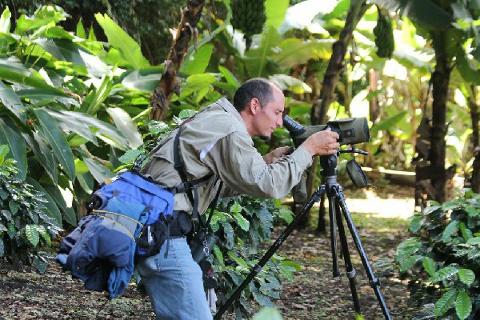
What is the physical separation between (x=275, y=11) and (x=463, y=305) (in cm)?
429

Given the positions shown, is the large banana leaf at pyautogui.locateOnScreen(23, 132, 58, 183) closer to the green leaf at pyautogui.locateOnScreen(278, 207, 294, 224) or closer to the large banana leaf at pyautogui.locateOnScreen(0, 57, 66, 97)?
the large banana leaf at pyautogui.locateOnScreen(0, 57, 66, 97)

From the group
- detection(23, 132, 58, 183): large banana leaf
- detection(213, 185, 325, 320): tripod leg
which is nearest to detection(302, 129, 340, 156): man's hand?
detection(213, 185, 325, 320): tripod leg

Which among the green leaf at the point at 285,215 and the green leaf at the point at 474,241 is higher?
the green leaf at the point at 474,241

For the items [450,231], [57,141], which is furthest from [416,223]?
[57,141]

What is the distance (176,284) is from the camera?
2668 mm

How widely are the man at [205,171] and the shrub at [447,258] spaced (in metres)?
1.27

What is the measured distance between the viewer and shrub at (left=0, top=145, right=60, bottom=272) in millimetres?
4047

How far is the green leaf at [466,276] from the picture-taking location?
141 inches

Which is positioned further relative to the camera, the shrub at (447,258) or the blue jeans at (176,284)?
the shrub at (447,258)

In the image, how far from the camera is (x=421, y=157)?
696 cm

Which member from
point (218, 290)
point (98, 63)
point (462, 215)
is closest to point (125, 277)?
point (218, 290)

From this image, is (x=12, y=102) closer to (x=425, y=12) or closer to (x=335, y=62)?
(x=335, y=62)

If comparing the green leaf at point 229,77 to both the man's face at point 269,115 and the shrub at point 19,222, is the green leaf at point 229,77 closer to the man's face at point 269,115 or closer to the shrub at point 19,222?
the shrub at point 19,222

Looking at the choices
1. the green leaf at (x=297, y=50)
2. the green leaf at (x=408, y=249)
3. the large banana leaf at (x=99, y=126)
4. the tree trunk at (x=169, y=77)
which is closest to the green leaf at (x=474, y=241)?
the green leaf at (x=408, y=249)
